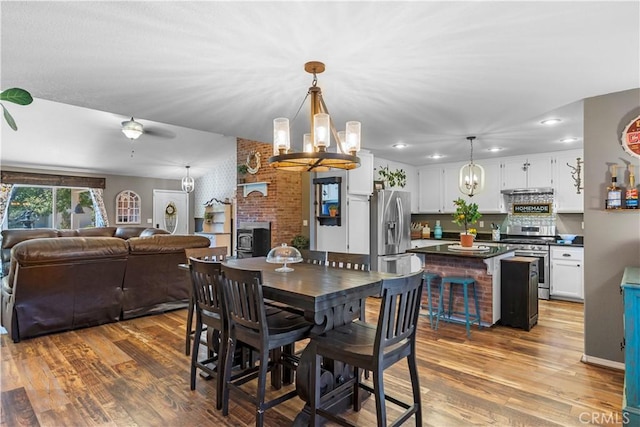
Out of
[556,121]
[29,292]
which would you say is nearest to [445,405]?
[556,121]

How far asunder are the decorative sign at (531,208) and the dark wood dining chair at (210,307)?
5.59 metres

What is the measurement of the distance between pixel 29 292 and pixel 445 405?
4.08m

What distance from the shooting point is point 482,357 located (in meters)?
3.25

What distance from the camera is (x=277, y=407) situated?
96.3 inches

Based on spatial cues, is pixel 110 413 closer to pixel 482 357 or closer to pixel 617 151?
pixel 482 357

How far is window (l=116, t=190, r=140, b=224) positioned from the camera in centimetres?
938

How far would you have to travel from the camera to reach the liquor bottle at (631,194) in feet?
9.39

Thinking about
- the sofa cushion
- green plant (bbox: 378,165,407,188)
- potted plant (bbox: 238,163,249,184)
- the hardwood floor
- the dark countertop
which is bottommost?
the hardwood floor

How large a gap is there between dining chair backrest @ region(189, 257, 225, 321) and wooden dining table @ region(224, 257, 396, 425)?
353 mm

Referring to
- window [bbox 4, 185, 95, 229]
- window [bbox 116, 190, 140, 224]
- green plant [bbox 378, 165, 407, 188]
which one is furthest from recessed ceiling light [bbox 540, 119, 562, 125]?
window [bbox 4, 185, 95, 229]

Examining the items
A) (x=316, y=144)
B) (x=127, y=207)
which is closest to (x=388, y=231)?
(x=316, y=144)

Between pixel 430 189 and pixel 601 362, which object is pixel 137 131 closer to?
pixel 430 189

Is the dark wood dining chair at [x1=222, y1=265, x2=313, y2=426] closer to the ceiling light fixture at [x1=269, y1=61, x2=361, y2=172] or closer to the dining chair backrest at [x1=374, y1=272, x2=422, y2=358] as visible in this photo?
the dining chair backrest at [x1=374, y1=272, x2=422, y2=358]

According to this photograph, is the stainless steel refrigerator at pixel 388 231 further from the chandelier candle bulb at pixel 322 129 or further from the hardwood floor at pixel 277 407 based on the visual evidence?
the chandelier candle bulb at pixel 322 129
